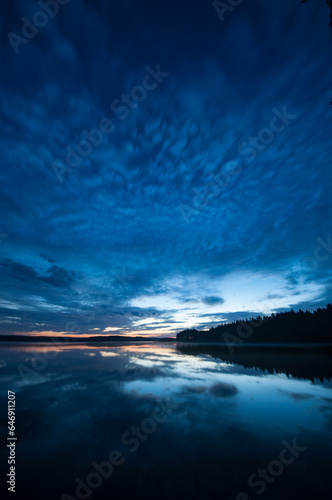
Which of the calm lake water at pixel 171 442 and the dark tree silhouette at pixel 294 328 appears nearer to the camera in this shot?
the calm lake water at pixel 171 442

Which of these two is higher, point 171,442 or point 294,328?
point 294,328

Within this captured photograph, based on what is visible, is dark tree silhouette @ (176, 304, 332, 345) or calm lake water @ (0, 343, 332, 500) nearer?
calm lake water @ (0, 343, 332, 500)

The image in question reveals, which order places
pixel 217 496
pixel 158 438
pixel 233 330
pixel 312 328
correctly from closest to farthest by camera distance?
pixel 217 496
pixel 158 438
pixel 312 328
pixel 233 330

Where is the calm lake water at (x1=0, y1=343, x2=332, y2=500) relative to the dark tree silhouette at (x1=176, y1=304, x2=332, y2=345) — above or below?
below

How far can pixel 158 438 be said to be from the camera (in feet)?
28.3

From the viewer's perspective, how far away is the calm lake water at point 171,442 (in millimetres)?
5793

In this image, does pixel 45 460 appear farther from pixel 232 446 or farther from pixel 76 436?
pixel 232 446

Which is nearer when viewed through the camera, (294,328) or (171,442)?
(171,442)

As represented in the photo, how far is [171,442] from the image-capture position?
829cm

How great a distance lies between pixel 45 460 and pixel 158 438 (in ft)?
14.3

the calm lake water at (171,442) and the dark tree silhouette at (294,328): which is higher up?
the dark tree silhouette at (294,328)

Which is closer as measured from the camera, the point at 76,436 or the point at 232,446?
the point at 232,446

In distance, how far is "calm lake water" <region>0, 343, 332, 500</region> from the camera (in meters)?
5.79

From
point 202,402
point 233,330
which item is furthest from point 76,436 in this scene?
point 233,330
